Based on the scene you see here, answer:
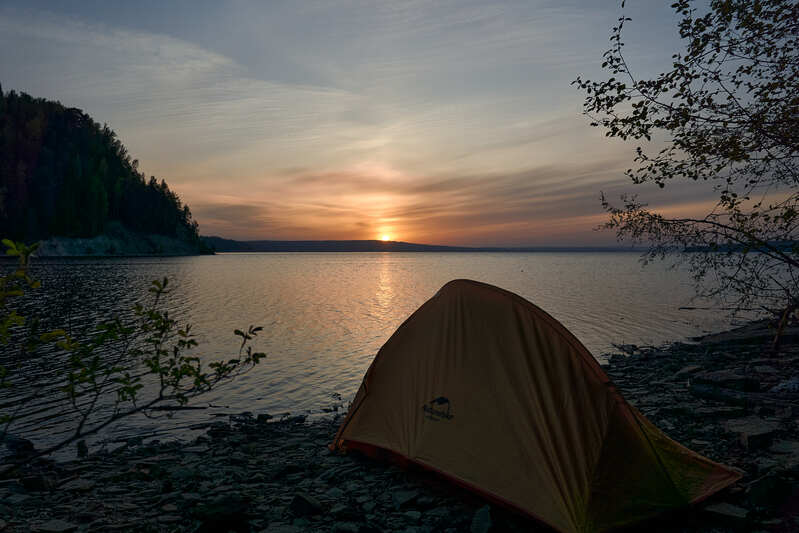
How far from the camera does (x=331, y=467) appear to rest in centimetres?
763

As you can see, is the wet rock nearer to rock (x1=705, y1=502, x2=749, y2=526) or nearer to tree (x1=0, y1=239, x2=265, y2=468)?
tree (x1=0, y1=239, x2=265, y2=468)

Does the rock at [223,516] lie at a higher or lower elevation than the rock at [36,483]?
higher

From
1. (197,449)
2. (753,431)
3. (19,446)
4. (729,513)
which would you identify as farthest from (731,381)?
(19,446)

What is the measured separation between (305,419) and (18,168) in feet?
555

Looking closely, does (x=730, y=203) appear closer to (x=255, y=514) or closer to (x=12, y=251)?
(x=255, y=514)

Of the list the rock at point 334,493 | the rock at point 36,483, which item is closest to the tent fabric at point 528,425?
the rock at point 334,493

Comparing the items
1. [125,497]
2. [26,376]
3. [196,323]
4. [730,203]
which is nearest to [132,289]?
[196,323]

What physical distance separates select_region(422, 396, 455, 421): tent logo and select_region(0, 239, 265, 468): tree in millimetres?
2523

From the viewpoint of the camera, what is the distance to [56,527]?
5426 mm

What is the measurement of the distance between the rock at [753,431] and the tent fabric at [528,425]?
1.92 m

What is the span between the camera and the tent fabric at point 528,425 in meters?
5.25

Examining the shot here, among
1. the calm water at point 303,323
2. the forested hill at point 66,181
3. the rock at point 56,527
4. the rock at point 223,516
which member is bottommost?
the calm water at point 303,323

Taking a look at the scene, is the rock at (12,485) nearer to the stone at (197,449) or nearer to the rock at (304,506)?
the stone at (197,449)

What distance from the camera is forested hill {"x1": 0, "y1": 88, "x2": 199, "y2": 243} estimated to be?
127 meters
